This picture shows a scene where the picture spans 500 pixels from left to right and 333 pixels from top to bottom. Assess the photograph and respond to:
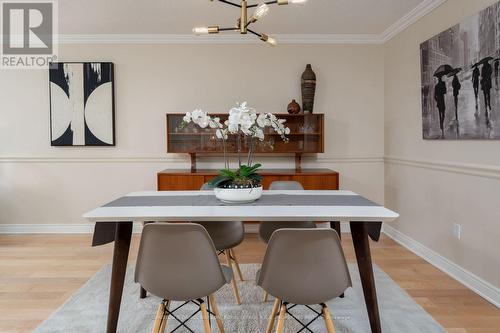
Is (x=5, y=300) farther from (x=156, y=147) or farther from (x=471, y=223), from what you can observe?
(x=471, y=223)

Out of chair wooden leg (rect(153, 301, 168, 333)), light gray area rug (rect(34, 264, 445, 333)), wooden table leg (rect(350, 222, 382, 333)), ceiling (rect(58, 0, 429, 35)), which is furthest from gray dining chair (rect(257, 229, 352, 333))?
ceiling (rect(58, 0, 429, 35))

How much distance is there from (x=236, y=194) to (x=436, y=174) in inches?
82.6

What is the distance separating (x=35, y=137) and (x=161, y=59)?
186 cm

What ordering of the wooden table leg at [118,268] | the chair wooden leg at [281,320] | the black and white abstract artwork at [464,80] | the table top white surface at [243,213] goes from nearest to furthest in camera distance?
the chair wooden leg at [281,320]
the table top white surface at [243,213]
the wooden table leg at [118,268]
the black and white abstract artwork at [464,80]

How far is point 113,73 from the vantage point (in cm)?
434

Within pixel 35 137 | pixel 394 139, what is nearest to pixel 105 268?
pixel 35 137

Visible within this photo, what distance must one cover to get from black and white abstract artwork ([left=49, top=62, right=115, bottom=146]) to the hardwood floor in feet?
4.41

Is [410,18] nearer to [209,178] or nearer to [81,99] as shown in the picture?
[209,178]

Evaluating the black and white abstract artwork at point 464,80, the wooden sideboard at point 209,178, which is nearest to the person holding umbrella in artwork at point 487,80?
the black and white abstract artwork at point 464,80

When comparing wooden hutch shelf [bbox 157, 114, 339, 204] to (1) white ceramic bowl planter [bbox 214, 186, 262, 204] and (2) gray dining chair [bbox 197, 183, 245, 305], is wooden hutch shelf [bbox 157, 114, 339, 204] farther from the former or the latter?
(1) white ceramic bowl planter [bbox 214, 186, 262, 204]

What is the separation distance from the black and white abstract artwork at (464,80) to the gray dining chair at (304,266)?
1.72 meters

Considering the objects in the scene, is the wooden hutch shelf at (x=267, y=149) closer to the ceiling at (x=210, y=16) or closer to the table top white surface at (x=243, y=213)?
the ceiling at (x=210, y=16)

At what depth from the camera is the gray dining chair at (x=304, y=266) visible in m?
1.53

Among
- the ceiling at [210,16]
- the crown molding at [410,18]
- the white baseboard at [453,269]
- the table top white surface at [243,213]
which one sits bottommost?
the white baseboard at [453,269]
